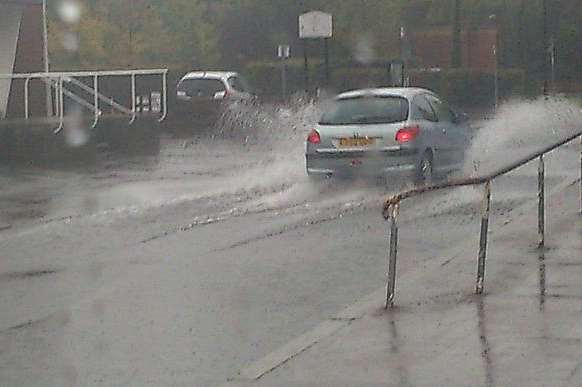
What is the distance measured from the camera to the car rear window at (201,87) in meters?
41.3

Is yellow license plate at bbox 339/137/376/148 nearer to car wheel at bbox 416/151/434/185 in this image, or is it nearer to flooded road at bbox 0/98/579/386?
flooded road at bbox 0/98/579/386

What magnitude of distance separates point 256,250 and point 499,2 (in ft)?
165

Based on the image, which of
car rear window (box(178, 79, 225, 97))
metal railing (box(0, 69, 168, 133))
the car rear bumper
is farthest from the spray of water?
car rear window (box(178, 79, 225, 97))

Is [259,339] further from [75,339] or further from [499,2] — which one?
[499,2]

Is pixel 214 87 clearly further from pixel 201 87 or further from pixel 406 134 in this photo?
pixel 406 134

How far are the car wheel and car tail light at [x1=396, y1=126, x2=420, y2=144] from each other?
349mm

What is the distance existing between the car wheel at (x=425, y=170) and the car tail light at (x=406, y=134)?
0.35m

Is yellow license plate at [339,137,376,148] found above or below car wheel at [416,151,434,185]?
above

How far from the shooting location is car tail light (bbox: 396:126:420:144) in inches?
756

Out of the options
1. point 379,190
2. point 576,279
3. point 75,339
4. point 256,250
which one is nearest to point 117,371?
point 75,339

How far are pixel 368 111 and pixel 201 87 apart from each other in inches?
890

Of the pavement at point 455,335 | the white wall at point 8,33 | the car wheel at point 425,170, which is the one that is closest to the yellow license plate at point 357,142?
the car wheel at point 425,170

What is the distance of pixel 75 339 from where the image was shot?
9.00m

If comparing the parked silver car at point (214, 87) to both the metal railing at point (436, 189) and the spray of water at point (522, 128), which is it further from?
the metal railing at point (436, 189)
